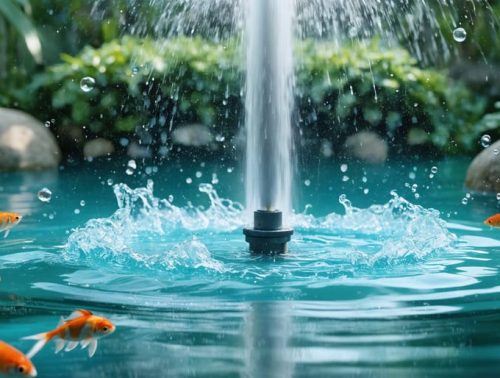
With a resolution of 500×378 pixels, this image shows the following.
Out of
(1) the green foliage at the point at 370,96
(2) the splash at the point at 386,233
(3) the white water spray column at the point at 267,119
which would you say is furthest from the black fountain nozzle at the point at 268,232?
(1) the green foliage at the point at 370,96

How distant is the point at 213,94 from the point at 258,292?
9133mm

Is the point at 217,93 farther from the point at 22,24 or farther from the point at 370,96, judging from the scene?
the point at 22,24

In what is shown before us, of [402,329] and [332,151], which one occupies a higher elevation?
[332,151]

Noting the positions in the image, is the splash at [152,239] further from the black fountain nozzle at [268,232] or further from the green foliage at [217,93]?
the green foliage at [217,93]

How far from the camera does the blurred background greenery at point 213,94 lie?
14.0 m

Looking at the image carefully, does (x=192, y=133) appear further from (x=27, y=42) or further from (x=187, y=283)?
(x=187, y=283)

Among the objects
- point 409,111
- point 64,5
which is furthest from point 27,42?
point 409,111

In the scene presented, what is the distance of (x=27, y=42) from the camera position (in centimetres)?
1466

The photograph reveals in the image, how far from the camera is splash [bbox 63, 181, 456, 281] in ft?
18.7

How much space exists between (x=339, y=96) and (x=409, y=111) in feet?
3.65

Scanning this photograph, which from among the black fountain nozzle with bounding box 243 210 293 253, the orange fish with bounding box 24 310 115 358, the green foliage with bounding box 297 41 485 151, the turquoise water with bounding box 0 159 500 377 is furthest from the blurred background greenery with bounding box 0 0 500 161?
the orange fish with bounding box 24 310 115 358

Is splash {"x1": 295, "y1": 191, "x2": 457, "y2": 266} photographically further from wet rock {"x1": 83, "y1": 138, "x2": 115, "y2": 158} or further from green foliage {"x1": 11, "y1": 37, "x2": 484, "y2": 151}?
wet rock {"x1": 83, "y1": 138, "x2": 115, "y2": 158}

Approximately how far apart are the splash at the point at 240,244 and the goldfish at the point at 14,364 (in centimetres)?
245

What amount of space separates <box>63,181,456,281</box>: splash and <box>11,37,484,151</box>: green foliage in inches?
226
